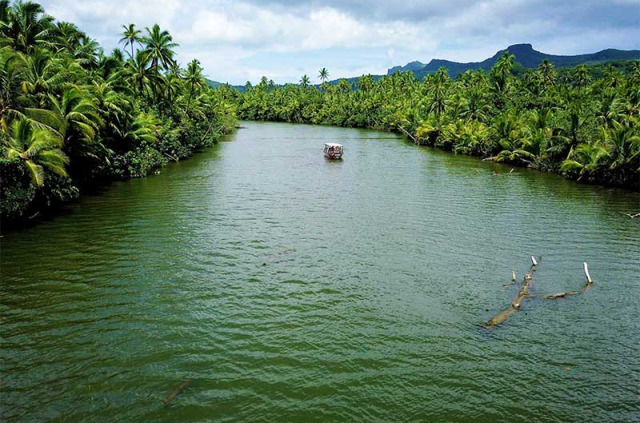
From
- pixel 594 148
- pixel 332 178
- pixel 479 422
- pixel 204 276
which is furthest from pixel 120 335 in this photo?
pixel 594 148

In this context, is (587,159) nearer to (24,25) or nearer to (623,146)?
(623,146)

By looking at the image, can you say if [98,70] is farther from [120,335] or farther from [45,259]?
[120,335]

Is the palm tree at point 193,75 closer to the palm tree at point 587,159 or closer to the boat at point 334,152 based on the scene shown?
the boat at point 334,152

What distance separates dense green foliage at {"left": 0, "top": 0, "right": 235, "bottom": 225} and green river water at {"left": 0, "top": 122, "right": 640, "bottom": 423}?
9.90ft

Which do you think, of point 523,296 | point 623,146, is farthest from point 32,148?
point 623,146

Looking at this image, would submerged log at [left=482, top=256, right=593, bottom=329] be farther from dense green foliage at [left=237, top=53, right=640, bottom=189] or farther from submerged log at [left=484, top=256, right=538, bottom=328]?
dense green foliage at [left=237, top=53, right=640, bottom=189]

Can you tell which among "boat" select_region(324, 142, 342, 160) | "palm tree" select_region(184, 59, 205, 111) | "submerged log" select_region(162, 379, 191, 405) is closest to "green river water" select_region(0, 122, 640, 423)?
"submerged log" select_region(162, 379, 191, 405)

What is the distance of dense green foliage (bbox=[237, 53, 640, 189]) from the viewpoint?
121 feet

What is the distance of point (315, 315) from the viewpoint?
13.8 m

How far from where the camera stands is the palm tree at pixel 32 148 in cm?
2059

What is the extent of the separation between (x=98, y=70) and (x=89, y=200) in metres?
14.6

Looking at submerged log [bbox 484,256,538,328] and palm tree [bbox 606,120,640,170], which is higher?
palm tree [bbox 606,120,640,170]

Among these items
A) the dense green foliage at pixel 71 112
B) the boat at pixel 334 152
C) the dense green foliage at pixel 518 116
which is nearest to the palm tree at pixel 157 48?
the dense green foliage at pixel 71 112

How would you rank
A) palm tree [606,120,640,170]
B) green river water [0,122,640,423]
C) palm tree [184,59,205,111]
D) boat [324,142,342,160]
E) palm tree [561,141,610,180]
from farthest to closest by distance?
palm tree [184,59,205,111] → boat [324,142,342,160] → palm tree [561,141,610,180] → palm tree [606,120,640,170] → green river water [0,122,640,423]
